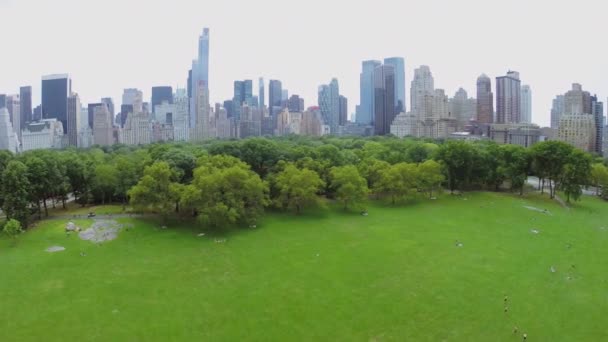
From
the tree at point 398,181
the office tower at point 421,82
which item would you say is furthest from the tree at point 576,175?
the office tower at point 421,82

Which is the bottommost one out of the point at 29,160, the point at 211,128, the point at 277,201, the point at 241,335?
the point at 241,335

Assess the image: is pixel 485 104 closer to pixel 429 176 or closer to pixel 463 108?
pixel 463 108

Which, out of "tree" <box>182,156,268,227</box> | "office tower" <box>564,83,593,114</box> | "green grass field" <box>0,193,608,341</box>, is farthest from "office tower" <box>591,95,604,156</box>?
"tree" <box>182,156,268,227</box>

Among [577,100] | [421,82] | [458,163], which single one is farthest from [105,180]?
[421,82]

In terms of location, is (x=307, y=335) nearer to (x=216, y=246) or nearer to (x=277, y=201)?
(x=216, y=246)

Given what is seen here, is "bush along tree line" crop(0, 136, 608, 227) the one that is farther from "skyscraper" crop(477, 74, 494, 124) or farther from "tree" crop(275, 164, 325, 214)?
"skyscraper" crop(477, 74, 494, 124)

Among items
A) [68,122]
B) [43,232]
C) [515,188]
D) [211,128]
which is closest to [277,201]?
[43,232]
